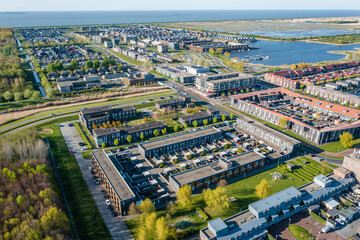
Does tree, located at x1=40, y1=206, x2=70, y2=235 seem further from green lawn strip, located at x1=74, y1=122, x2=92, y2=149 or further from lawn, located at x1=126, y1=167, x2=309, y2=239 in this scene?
green lawn strip, located at x1=74, y1=122, x2=92, y2=149

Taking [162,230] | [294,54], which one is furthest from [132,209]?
[294,54]

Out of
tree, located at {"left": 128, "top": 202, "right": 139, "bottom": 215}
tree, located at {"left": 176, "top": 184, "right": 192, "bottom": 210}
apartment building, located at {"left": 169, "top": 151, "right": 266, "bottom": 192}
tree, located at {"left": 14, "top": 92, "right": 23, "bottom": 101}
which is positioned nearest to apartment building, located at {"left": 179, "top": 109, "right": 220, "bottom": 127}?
apartment building, located at {"left": 169, "top": 151, "right": 266, "bottom": 192}

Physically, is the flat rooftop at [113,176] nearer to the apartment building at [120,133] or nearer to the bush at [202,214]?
the apartment building at [120,133]

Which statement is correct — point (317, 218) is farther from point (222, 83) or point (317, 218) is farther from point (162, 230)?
point (222, 83)

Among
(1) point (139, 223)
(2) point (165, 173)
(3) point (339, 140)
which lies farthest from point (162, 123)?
(3) point (339, 140)

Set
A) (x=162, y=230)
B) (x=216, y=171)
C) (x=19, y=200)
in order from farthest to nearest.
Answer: (x=216, y=171), (x=19, y=200), (x=162, y=230)

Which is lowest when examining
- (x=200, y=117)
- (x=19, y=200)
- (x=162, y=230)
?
(x=162, y=230)

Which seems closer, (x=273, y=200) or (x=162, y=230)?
(x=162, y=230)
